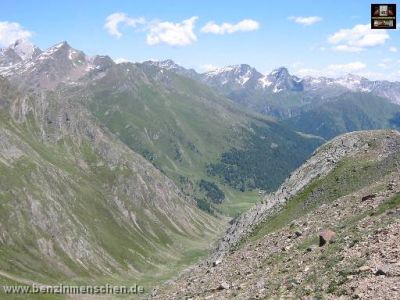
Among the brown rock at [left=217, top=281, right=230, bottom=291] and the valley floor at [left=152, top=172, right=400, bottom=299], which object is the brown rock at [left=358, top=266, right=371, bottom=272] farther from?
the brown rock at [left=217, top=281, right=230, bottom=291]

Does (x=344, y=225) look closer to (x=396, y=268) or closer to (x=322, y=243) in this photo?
(x=322, y=243)

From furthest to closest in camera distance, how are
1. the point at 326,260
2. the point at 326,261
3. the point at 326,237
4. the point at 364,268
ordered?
the point at 326,237, the point at 326,260, the point at 326,261, the point at 364,268

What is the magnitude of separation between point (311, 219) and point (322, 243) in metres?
13.7

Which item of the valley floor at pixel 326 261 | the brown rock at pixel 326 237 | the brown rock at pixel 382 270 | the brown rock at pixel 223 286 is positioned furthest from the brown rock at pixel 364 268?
the brown rock at pixel 223 286

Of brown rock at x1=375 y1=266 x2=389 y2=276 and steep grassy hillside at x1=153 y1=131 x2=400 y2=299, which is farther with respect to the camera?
steep grassy hillside at x1=153 y1=131 x2=400 y2=299

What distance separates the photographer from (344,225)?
4794cm

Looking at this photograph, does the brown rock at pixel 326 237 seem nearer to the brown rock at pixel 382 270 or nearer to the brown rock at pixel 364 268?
the brown rock at pixel 364 268

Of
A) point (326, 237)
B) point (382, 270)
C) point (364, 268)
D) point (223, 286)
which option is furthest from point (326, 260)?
point (223, 286)

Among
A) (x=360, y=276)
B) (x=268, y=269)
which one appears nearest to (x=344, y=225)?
(x=268, y=269)

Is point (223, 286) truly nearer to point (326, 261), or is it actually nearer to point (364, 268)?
point (326, 261)

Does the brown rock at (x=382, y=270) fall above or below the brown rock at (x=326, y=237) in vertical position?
above

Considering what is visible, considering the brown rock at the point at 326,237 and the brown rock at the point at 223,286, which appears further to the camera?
the brown rock at the point at 326,237

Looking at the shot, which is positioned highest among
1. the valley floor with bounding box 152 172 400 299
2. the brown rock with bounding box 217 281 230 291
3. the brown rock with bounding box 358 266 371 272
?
the brown rock with bounding box 358 266 371 272

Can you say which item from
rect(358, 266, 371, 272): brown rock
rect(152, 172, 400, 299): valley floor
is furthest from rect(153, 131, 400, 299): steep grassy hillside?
rect(358, 266, 371, 272): brown rock
